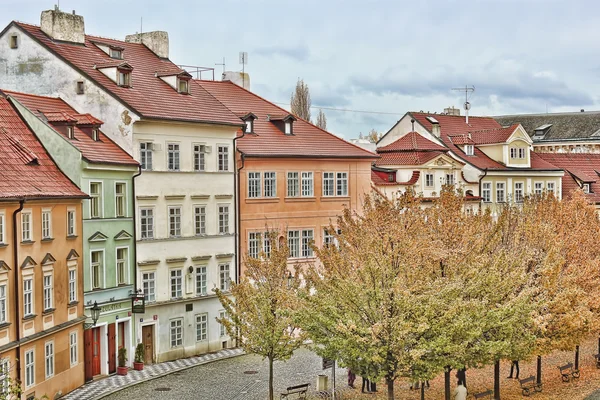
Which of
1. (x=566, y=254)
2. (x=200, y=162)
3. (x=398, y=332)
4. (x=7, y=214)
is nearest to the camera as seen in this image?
(x=398, y=332)

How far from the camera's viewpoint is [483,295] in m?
35.0

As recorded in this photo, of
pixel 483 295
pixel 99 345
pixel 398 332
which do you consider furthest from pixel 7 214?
pixel 483 295

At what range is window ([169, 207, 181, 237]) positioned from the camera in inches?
1821

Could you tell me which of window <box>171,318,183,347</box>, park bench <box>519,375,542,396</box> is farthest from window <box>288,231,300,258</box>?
park bench <box>519,375,542,396</box>

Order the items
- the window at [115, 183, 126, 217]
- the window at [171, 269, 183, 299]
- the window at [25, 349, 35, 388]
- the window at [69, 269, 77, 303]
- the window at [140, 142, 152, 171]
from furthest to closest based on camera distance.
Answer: the window at [171, 269, 183, 299] → the window at [140, 142, 152, 171] → the window at [115, 183, 126, 217] → the window at [69, 269, 77, 303] → the window at [25, 349, 35, 388]

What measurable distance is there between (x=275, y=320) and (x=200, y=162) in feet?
43.8

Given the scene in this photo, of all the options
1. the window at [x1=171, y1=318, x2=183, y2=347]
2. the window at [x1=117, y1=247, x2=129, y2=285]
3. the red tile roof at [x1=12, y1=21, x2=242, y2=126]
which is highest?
the red tile roof at [x1=12, y1=21, x2=242, y2=126]

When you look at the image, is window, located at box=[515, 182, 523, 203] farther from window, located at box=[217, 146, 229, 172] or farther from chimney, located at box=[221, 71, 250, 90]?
window, located at box=[217, 146, 229, 172]

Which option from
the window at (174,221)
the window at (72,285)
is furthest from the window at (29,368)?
the window at (174,221)

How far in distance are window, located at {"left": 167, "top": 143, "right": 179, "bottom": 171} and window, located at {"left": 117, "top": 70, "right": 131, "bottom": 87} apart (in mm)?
3434

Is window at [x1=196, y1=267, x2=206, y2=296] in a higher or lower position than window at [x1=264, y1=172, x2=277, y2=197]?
lower

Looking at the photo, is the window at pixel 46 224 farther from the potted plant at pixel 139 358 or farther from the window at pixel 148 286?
the potted plant at pixel 139 358

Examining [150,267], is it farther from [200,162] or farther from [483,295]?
[483,295]

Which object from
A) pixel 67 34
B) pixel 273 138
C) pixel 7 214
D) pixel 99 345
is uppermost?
pixel 67 34
